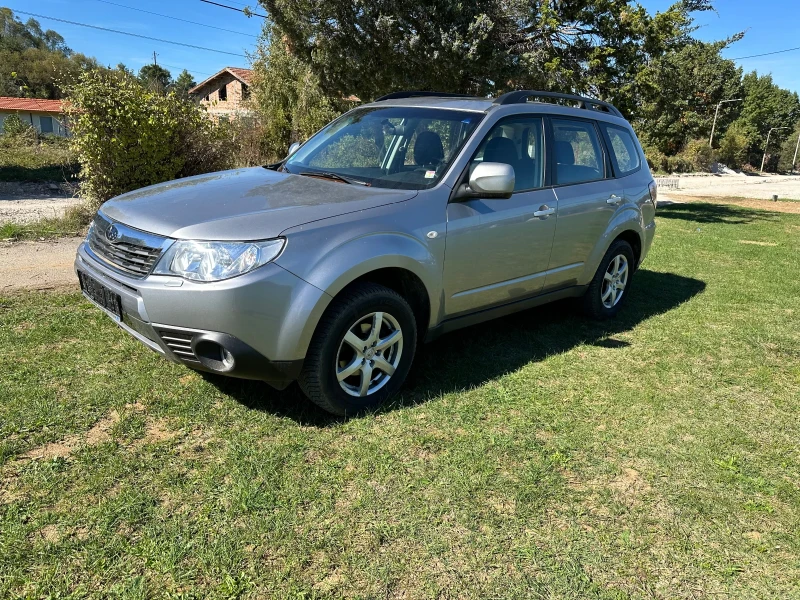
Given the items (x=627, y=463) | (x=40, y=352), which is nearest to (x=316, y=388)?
(x=627, y=463)

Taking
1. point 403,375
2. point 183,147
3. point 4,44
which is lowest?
point 403,375

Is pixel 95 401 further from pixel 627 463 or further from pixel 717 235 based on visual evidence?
pixel 717 235

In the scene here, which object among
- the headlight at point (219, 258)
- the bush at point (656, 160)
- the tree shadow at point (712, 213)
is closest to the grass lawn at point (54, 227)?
the headlight at point (219, 258)

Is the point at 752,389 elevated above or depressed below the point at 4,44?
below

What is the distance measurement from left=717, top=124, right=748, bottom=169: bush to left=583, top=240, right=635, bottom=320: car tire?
57.6 m

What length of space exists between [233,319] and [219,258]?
305 mm

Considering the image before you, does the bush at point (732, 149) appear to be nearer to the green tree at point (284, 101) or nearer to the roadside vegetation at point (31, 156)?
the green tree at point (284, 101)

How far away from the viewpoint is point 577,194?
482cm

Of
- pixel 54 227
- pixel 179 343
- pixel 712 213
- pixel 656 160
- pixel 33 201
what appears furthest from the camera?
pixel 656 160

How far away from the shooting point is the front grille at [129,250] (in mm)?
3111

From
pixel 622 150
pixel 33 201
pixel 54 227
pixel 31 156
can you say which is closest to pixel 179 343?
pixel 622 150

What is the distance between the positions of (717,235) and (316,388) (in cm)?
1053

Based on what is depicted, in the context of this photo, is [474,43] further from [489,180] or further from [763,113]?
[763,113]

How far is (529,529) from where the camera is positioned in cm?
268
